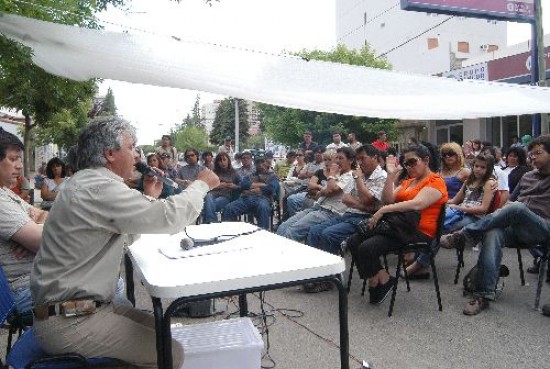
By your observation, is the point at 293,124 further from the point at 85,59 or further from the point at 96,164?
the point at 96,164

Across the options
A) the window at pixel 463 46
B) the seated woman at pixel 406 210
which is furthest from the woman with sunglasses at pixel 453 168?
the window at pixel 463 46

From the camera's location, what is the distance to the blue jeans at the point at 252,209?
7258 millimetres

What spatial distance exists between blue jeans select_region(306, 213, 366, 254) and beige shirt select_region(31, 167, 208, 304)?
293 cm

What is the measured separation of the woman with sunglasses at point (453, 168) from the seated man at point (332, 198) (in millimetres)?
1143

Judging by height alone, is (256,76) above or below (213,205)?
above

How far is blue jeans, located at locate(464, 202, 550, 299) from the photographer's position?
146 inches

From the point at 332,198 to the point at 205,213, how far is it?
2785 mm

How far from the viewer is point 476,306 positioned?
381 centimetres

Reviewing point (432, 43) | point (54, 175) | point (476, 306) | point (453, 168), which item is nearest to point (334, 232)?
point (476, 306)

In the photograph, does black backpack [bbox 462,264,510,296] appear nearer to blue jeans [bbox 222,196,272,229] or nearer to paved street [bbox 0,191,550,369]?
paved street [bbox 0,191,550,369]

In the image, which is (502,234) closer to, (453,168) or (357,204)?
(357,204)

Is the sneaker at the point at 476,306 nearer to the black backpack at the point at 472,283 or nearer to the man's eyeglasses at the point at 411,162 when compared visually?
the black backpack at the point at 472,283

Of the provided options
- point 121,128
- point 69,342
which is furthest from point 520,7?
point 69,342

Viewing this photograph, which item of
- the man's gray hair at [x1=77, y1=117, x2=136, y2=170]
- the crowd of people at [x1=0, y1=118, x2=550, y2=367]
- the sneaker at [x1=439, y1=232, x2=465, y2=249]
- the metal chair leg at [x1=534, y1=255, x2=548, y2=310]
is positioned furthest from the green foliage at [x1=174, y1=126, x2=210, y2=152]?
the man's gray hair at [x1=77, y1=117, x2=136, y2=170]
